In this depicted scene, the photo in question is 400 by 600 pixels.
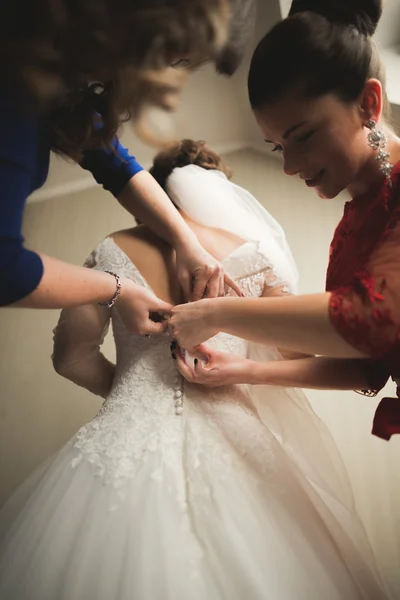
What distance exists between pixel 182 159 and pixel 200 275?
1.51 ft

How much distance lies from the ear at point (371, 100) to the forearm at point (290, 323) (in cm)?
28

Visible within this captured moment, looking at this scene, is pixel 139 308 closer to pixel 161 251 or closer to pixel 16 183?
pixel 161 251

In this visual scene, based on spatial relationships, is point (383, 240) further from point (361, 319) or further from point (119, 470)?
point (119, 470)

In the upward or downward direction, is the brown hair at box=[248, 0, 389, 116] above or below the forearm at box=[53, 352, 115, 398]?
above

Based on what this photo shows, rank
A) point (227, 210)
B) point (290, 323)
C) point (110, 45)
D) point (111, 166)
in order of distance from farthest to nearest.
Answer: point (227, 210)
point (111, 166)
point (290, 323)
point (110, 45)

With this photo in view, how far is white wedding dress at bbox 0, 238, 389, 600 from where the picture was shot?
655 mm

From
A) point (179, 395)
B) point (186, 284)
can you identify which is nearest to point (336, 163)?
point (186, 284)

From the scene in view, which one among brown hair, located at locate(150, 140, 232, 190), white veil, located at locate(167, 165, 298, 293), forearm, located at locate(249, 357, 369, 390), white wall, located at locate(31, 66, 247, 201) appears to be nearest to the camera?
forearm, located at locate(249, 357, 369, 390)

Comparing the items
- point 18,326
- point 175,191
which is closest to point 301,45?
point 175,191

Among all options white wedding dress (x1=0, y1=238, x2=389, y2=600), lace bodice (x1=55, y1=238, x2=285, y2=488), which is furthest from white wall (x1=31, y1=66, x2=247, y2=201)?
white wedding dress (x1=0, y1=238, x2=389, y2=600)

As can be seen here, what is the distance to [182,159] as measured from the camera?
1261mm

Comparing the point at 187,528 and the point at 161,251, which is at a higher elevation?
Answer: the point at 161,251

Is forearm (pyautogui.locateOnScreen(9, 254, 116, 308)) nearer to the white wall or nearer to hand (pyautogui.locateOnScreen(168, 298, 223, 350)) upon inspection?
hand (pyautogui.locateOnScreen(168, 298, 223, 350))

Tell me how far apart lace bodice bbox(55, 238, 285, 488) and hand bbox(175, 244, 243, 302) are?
0.05m
